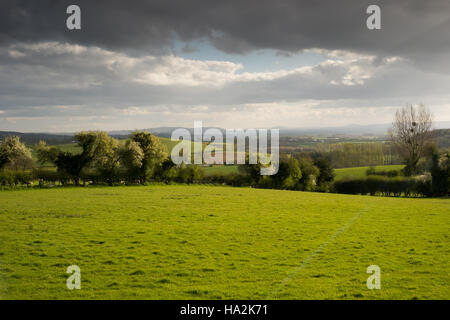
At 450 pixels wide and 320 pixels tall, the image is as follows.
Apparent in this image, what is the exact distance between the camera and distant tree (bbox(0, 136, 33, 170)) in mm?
45969

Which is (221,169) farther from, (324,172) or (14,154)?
(14,154)

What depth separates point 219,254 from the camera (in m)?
12.9

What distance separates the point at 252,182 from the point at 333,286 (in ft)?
180

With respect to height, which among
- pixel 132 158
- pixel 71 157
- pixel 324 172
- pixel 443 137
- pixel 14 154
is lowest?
pixel 324 172

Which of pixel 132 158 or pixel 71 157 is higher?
pixel 71 157

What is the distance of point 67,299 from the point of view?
28.0 ft

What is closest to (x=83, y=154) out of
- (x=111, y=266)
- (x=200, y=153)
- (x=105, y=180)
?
(x=105, y=180)

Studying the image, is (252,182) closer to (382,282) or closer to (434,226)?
(434,226)

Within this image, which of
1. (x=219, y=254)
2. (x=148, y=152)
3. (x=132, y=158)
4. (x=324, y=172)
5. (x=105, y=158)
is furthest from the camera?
(x=324, y=172)

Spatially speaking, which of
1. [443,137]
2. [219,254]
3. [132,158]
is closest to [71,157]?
[132,158]

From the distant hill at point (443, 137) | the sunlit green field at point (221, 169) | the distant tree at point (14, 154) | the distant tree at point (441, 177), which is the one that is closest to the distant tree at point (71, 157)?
the distant tree at point (14, 154)

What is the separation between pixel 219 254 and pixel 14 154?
1924 inches

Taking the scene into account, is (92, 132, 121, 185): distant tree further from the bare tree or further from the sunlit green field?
the bare tree
